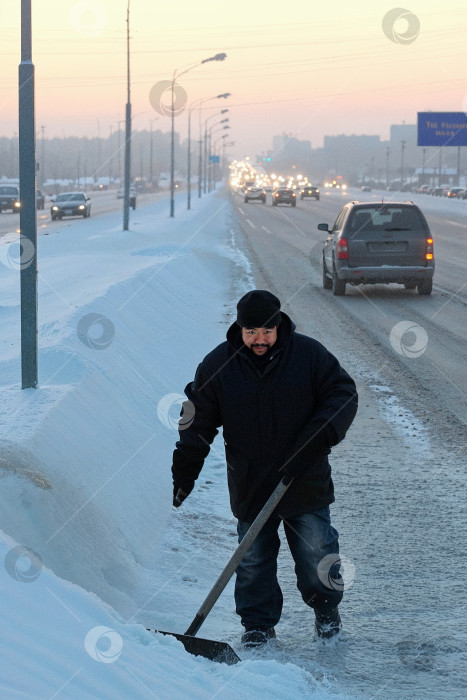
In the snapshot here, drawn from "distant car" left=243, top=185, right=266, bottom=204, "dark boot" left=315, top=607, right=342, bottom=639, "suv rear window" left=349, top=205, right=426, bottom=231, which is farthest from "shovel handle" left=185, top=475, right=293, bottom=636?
"distant car" left=243, top=185, right=266, bottom=204

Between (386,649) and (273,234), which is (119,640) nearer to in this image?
(386,649)

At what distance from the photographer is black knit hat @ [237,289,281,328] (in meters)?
3.88

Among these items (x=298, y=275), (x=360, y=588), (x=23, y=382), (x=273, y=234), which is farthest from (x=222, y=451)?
(x=273, y=234)

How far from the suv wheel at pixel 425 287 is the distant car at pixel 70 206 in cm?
3335

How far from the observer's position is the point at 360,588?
5016mm

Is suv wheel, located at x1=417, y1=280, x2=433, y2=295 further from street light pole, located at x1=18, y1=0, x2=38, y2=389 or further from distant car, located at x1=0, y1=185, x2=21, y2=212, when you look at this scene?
distant car, located at x1=0, y1=185, x2=21, y2=212

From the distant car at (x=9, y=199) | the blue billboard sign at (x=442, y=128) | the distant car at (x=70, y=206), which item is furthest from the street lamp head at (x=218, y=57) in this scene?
the blue billboard sign at (x=442, y=128)

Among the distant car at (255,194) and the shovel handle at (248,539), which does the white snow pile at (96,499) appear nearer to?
the shovel handle at (248,539)

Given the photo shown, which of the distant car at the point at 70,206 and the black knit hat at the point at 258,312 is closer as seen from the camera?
the black knit hat at the point at 258,312

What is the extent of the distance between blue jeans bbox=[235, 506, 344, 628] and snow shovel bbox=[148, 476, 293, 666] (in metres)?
0.20

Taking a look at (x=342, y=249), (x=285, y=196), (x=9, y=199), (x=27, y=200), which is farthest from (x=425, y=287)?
(x=285, y=196)

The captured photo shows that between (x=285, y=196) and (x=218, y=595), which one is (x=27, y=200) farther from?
(x=285, y=196)

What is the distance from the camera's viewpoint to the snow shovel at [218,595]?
152 inches

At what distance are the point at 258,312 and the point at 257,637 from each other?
→ 5.07 ft
